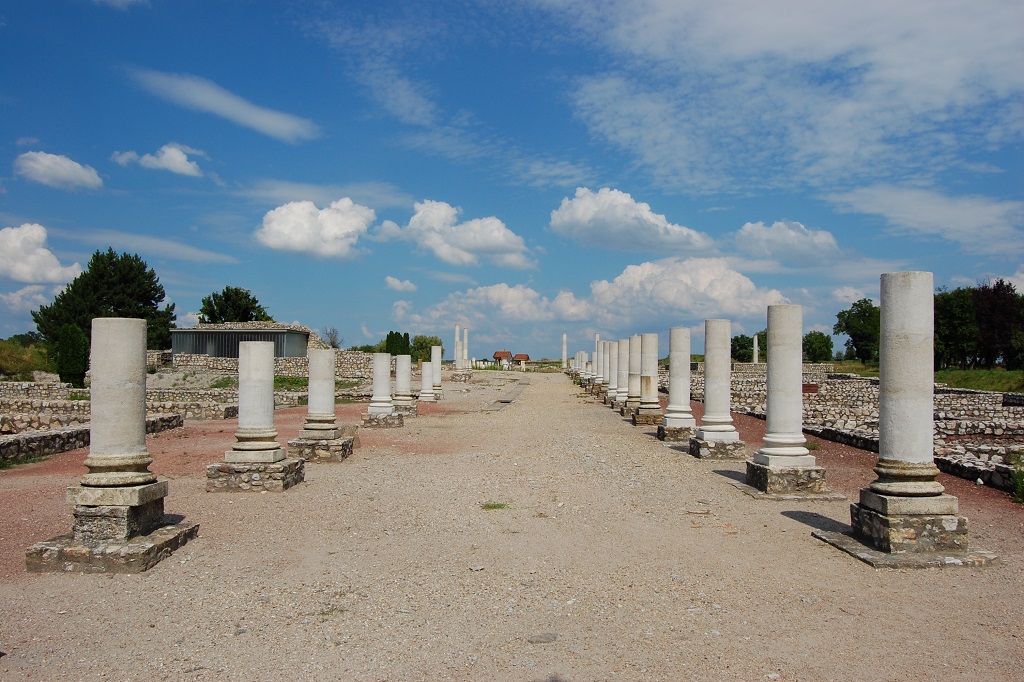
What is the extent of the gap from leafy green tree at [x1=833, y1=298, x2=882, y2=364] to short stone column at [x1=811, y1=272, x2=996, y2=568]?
263ft

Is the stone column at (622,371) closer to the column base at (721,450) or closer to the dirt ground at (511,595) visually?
the column base at (721,450)

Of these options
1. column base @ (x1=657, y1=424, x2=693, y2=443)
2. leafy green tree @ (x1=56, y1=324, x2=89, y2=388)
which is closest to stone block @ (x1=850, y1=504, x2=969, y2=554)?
column base @ (x1=657, y1=424, x2=693, y2=443)

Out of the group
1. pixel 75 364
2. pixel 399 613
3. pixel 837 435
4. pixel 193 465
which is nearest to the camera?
pixel 399 613

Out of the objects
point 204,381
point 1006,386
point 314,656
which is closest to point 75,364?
point 204,381

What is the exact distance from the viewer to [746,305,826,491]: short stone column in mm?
10820

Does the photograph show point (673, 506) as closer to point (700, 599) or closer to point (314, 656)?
point (700, 599)

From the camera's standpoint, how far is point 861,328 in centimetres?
8394

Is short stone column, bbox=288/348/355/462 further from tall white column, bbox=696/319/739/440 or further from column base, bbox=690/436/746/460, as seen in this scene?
tall white column, bbox=696/319/739/440

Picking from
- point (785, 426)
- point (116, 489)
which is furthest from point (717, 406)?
point (116, 489)

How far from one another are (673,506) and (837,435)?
9315mm

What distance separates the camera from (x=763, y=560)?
7383mm

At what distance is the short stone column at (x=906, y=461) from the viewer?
291 inches

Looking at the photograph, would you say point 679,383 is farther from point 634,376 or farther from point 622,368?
point 622,368

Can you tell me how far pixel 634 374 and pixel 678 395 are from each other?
796 centimetres
